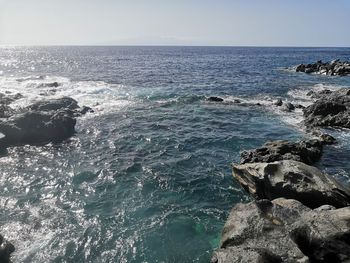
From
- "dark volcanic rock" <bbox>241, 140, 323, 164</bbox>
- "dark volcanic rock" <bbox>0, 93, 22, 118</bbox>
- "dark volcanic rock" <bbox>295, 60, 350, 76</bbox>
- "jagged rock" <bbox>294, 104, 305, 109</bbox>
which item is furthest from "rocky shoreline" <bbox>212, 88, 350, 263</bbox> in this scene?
"dark volcanic rock" <bbox>295, 60, 350, 76</bbox>

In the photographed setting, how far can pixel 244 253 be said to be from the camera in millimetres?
12000

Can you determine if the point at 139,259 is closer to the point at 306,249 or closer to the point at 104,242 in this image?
the point at 104,242

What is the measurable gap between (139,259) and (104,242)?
2.19m

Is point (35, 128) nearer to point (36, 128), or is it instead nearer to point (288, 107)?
point (36, 128)

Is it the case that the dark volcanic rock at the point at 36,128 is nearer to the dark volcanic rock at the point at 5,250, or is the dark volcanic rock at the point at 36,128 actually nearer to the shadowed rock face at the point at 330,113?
the dark volcanic rock at the point at 5,250

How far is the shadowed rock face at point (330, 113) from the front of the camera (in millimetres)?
36094

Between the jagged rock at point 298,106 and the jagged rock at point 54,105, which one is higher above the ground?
the jagged rock at point 54,105

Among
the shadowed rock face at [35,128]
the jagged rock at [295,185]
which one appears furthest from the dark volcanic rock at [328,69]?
the jagged rock at [295,185]

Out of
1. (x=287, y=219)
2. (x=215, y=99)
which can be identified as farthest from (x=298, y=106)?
(x=287, y=219)

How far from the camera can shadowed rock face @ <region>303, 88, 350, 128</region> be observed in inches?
1421

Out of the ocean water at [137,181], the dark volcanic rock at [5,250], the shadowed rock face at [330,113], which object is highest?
the shadowed rock face at [330,113]

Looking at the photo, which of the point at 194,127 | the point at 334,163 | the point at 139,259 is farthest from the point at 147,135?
the point at 139,259

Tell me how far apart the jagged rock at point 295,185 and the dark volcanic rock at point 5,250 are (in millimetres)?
13183

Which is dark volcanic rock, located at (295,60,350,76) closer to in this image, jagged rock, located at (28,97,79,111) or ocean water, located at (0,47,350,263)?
ocean water, located at (0,47,350,263)
